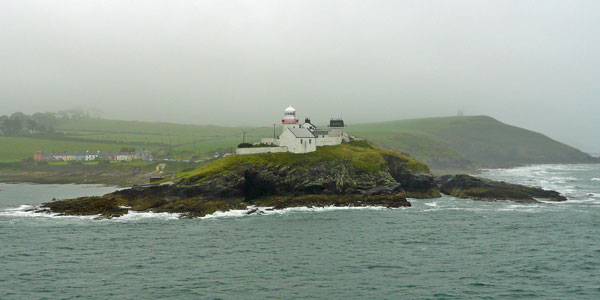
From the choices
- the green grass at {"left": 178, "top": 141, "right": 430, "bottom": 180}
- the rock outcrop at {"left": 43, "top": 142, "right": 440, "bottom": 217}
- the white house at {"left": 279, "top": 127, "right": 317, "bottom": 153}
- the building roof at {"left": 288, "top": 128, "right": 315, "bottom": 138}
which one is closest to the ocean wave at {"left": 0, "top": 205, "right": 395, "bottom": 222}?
the rock outcrop at {"left": 43, "top": 142, "right": 440, "bottom": 217}

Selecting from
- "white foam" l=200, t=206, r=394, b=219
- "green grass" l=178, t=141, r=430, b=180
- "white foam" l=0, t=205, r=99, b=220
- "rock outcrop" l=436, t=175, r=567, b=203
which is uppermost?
"green grass" l=178, t=141, r=430, b=180

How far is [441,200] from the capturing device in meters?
97.0

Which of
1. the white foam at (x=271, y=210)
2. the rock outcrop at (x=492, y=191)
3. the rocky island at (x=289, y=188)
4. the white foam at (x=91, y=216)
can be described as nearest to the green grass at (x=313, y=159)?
the rocky island at (x=289, y=188)

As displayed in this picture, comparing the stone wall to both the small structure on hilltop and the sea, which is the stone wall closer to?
the small structure on hilltop

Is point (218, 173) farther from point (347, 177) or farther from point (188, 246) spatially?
point (188, 246)

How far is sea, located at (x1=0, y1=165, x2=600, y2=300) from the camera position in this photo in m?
40.7

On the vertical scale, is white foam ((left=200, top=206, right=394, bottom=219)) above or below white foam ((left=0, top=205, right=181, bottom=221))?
above

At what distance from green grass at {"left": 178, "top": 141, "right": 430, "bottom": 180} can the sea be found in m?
15.4

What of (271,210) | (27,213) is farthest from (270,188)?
(27,213)

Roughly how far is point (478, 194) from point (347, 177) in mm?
28511

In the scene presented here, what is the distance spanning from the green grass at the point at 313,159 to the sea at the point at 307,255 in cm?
1536

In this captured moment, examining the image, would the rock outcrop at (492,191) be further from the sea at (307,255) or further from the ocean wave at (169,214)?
the ocean wave at (169,214)

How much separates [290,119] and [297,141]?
46.8 ft

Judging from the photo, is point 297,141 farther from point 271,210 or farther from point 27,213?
point 27,213
